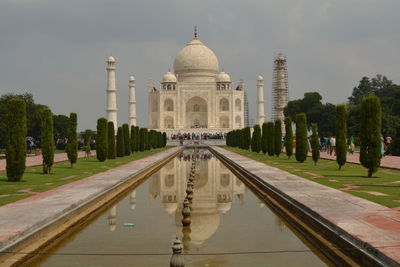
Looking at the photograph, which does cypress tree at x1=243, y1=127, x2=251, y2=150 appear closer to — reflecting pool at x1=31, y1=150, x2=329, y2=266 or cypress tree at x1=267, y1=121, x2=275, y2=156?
cypress tree at x1=267, y1=121, x2=275, y2=156

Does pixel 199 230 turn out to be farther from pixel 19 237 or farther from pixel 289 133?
pixel 289 133

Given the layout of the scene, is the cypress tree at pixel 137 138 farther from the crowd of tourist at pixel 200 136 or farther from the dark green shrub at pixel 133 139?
the crowd of tourist at pixel 200 136

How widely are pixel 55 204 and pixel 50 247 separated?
182cm

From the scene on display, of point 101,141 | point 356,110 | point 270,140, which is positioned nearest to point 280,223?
point 101,141

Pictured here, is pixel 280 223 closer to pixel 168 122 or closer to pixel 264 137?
pixel 264 137

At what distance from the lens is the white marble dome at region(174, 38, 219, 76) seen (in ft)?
182

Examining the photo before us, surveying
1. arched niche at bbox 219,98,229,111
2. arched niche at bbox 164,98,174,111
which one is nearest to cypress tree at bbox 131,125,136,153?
arched niche at bbox 164,98,174,111

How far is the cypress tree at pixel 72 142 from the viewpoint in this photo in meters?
14.0

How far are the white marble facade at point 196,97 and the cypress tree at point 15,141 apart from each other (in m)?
41.9

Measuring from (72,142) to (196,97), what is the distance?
42.0m

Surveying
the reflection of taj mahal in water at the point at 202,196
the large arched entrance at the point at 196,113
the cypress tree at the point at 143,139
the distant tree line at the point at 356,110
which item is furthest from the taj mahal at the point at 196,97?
the reflection of taj mahal in water at the point at 202,196

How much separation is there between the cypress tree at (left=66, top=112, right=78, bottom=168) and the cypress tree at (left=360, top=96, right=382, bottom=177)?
25.2 ft

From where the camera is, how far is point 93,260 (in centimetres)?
411

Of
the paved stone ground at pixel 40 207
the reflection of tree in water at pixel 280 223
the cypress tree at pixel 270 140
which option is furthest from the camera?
the cypress tree at pixel 270 140
